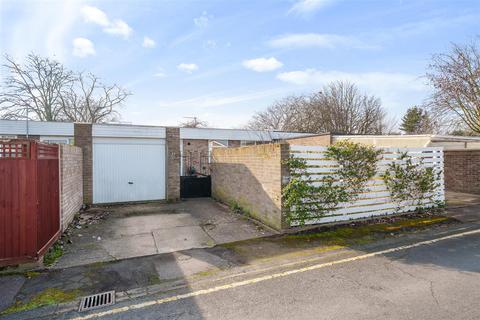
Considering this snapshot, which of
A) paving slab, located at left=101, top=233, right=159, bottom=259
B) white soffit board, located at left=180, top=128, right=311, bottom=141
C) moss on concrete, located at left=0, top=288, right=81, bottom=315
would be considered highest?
white soffit board, located at left=180, top=128, right=311, bottom=141

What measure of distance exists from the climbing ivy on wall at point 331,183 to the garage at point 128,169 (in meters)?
6.11

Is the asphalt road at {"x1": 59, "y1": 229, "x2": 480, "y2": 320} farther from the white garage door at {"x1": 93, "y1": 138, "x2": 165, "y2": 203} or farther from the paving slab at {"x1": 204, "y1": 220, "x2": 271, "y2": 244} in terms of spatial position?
the white garage door at {"x1": 93, "y1": 138, "x2": 165, "y2": 203}

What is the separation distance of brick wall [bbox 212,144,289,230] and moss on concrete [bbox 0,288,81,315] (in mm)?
4056

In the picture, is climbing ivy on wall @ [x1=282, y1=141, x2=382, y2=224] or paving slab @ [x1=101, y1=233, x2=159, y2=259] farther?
climbing ivy on wall @ [x1=282, y1=141, x2=382, y2=224]

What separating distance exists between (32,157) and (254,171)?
15.9ft

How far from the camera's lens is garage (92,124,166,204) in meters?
9.55

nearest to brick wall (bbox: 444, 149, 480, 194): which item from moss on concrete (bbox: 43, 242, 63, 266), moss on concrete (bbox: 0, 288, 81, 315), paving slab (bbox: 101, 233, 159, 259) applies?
paving slab (bbox: 101, 233, 159, 259)

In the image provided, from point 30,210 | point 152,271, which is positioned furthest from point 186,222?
point 30,210

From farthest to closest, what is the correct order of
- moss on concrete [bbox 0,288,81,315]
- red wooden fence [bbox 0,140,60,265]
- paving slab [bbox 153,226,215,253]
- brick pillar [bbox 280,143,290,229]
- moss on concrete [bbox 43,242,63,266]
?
brick pillar [bbox 280,143,290,229], paving slab [bbox 153,226,215,253], moss on concrete [bbox 43,242,63,266], red wooden fence [bbox 0,140,60,265], moss on concrete [bbox 0,288,81,315]

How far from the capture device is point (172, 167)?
1027cm

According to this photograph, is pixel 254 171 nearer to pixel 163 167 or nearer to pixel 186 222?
pixel 186 222

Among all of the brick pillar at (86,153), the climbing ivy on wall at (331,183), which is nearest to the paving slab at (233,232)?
the climbing ivy on wall at (331,183)

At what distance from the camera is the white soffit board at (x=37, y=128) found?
43.3ft

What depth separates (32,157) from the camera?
4.25 m
